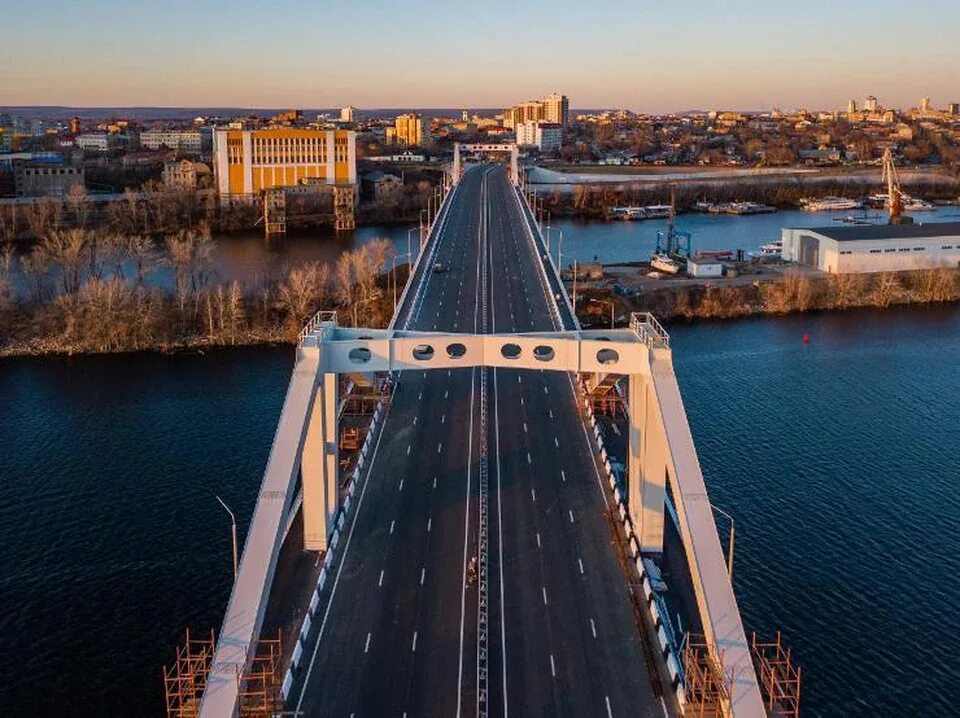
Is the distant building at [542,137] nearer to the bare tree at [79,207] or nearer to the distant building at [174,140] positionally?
the distant building at [174,140]

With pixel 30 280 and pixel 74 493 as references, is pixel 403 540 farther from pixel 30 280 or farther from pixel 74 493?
pixel 30 280

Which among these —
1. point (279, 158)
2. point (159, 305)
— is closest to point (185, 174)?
point (279, 158)

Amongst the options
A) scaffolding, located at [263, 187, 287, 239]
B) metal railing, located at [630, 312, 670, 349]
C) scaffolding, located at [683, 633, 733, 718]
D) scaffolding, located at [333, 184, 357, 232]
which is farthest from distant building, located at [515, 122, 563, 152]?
scaffolding, located at [683, 633, 733, 718]

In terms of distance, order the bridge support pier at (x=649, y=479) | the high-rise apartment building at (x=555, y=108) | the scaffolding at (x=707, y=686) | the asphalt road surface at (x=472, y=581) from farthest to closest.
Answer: the high-rise apartment building at (x=555, y=108)
the bridge support pier at (x=649, y=479)
the asphalt road surface at (x=472, y=581)
the scaffolding at (x=707, y=686)

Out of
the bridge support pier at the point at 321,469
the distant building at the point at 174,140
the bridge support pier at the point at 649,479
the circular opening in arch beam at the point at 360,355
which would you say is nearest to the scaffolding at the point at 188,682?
the bridge support pier at the point at 321,469

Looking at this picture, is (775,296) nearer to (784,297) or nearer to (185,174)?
(784,297)

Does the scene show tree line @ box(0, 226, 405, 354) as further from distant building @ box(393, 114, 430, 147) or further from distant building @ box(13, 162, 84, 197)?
distant building @ box(393, 114, 430, 147)
